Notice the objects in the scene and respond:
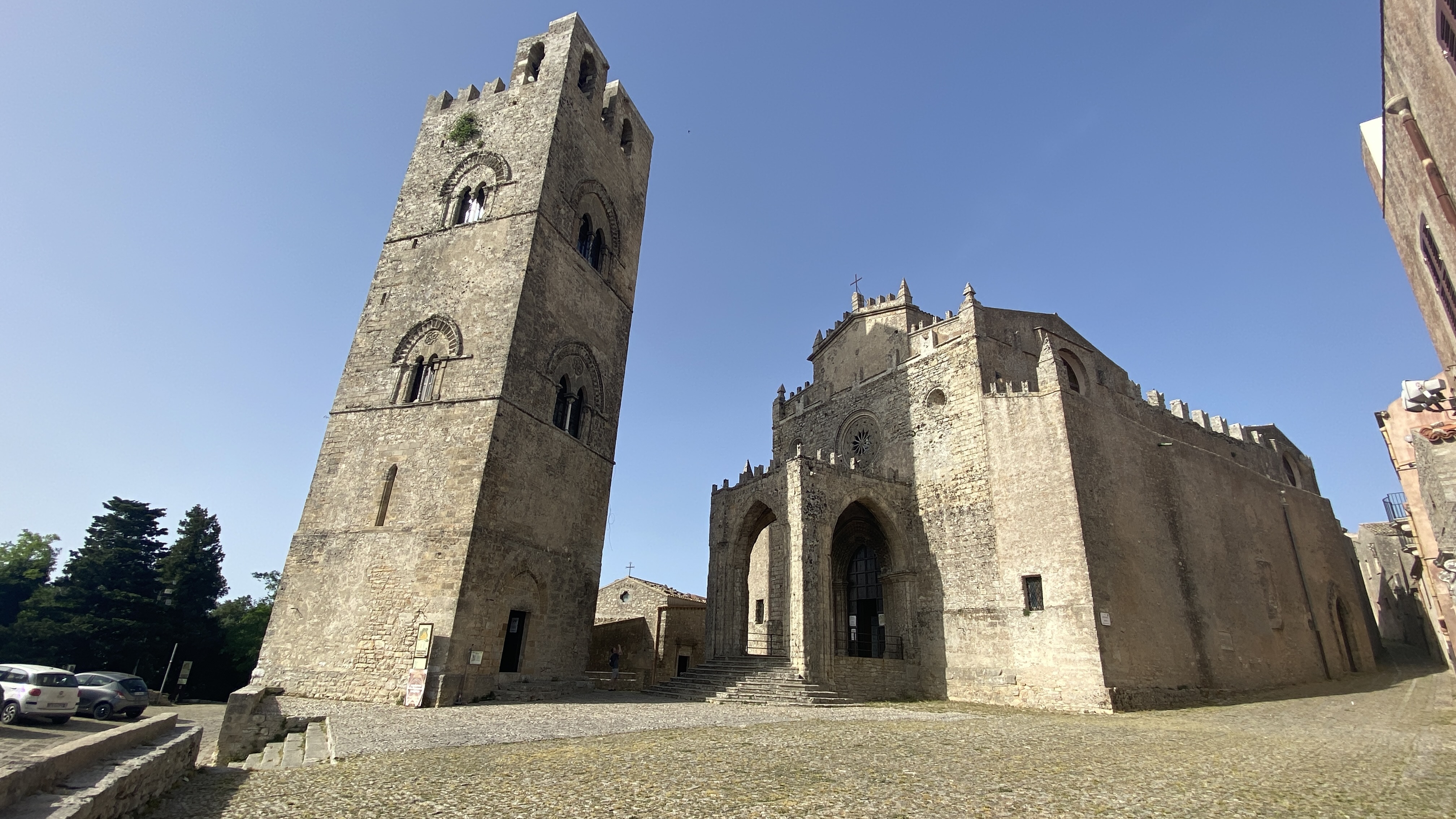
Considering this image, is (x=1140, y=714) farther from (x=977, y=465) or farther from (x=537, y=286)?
(x=537, y=286)

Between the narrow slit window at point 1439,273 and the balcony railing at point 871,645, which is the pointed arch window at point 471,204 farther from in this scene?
the narrow slit window at point 1439,273

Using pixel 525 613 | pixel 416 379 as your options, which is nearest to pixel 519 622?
pixel 525 613

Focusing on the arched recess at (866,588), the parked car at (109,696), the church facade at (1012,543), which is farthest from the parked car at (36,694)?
the arched recess at (866,588)

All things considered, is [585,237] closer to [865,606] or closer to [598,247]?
[598,247]

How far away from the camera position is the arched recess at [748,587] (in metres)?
17.2

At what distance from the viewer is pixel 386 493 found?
15.5m

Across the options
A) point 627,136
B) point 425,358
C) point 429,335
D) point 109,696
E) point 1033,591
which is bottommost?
point 109,696

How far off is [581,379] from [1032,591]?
13.1 meters

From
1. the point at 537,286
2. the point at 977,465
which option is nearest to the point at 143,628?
the point at 537,286

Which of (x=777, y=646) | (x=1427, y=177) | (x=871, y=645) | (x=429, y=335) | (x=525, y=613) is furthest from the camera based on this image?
(x=871, y=645)

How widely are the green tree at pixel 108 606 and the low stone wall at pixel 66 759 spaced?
1183 inches

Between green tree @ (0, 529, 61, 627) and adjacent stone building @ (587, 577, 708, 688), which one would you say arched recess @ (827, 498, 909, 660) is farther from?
green tree @ (0, 529, 61, 627)

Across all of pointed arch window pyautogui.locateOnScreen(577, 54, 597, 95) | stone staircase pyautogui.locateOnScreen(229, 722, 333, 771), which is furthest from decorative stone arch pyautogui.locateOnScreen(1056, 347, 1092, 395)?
stone staircase pyautogui.locateOnScreen(229, 722, 333, 771)

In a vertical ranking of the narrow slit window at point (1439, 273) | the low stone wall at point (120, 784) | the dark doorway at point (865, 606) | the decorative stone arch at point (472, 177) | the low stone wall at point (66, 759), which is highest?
the decorative stone arch at point (472, 177)
